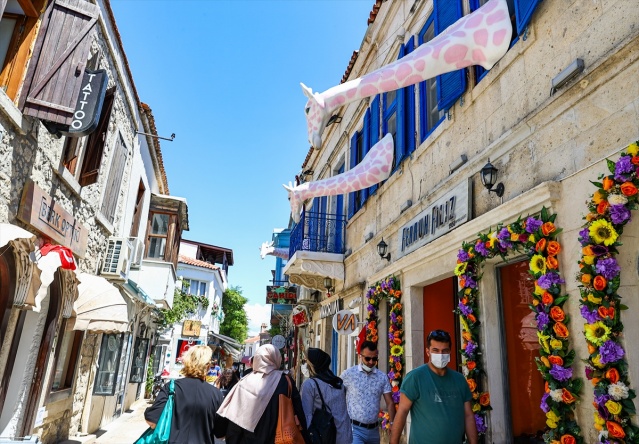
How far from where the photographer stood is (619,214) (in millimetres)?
2643

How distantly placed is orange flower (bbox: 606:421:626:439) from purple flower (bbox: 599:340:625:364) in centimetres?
35

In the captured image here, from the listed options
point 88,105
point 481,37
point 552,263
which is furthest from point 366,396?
point 88,105

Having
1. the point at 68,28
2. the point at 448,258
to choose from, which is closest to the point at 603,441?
the point at 448,258

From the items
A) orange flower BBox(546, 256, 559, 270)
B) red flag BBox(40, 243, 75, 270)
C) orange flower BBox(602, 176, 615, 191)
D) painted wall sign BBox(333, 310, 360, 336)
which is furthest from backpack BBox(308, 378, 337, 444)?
painted wall sign BBox(333, 310, 360, 336)

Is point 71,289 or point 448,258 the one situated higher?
point 448,258

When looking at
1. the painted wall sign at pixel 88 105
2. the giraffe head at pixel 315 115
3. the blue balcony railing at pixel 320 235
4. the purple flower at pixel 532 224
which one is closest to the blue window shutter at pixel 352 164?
the blue balcony railing at pixel 320 235

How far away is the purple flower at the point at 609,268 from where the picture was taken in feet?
8.74

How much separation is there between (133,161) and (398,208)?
6644 millimetres

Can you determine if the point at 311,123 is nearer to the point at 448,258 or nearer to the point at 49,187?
the point at 448,258

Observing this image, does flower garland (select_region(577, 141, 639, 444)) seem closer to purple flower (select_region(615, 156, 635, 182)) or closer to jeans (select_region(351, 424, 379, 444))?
purple flower (select_region(615, 156, 635, 182))

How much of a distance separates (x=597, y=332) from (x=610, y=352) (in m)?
0.14

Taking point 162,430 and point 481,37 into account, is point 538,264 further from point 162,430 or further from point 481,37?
point 162,430

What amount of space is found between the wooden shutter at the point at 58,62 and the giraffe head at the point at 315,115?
2848 millimetres

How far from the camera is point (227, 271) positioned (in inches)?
1515
